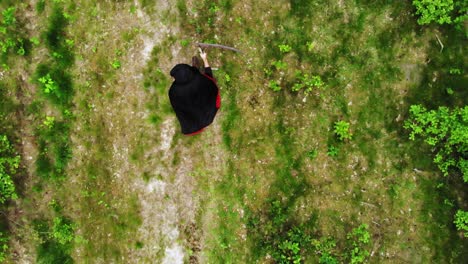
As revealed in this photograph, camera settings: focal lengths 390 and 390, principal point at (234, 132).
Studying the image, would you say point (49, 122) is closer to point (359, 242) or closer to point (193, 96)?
point (193, 96)

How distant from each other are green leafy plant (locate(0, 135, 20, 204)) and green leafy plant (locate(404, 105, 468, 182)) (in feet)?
34.2

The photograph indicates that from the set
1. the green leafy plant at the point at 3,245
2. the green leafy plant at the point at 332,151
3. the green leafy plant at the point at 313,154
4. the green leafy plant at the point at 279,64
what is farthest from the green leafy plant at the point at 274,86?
the green leafy plant at the point at 3,245

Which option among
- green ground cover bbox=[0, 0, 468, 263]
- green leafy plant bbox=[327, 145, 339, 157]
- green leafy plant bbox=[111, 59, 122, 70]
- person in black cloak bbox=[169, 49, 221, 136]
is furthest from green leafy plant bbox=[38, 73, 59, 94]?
green leafy plant bbox=[327, 145, 339, 157]

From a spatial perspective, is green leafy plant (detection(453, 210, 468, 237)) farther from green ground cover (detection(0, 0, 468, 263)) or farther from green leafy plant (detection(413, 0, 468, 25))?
green leafy plant (detection(413, 0, 468, 25))

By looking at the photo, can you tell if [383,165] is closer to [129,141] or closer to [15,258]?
[129,141]

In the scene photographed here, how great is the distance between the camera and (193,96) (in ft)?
26.9

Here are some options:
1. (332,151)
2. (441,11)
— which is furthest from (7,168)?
(441,11)

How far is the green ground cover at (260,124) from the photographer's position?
33.4ft

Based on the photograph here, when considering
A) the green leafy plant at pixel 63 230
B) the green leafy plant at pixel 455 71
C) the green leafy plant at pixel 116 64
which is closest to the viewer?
the green leafy plant at pixel 455 71

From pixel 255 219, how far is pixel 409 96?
518cm

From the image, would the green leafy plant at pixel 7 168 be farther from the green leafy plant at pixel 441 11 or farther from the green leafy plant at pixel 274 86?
the green leafy plant at pixel 441 11

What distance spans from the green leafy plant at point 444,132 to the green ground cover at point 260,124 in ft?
0.67

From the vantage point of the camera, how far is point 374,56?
10.2 metres

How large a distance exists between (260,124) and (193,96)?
106 inches
